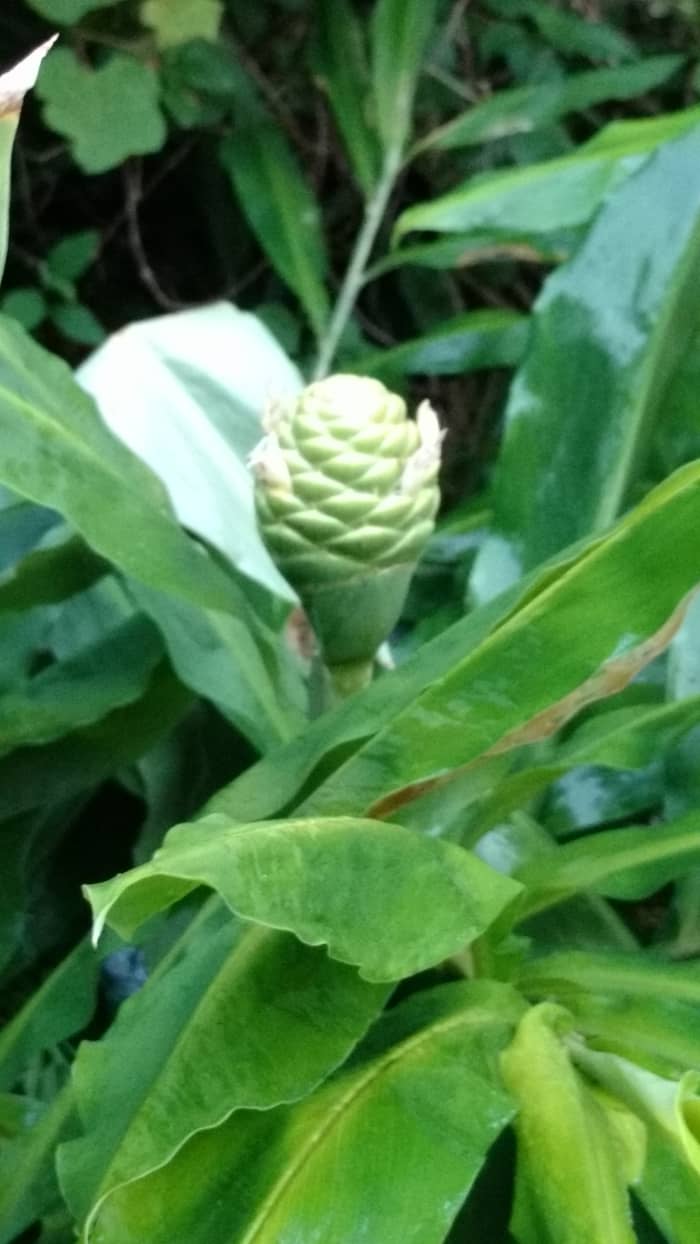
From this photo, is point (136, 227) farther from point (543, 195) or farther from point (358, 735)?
point (358, 735)

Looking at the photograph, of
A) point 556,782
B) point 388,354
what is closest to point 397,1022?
point 556,782

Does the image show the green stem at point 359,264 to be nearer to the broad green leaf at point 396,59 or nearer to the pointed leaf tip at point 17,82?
the broad green leaf at point 396,59

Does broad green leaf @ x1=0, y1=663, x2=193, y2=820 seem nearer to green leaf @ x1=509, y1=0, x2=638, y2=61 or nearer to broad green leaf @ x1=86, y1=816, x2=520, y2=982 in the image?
broad green leaf @ x1=86, y1=816, x2=520, y2=982

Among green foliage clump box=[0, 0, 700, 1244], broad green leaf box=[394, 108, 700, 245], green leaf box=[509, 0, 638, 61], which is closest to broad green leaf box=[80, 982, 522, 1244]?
green foliage clump box=[0, 0, 700, 1244]

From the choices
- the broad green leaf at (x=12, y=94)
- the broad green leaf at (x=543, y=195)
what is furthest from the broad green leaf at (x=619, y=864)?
the broad green leaf at (x=543, y=195)

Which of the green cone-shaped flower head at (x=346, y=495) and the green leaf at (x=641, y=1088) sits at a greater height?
the green cone-shaped flower head at (x=346, y=495)

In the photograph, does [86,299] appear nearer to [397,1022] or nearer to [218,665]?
[218,665]

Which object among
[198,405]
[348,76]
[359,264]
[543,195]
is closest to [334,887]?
[198,405]
